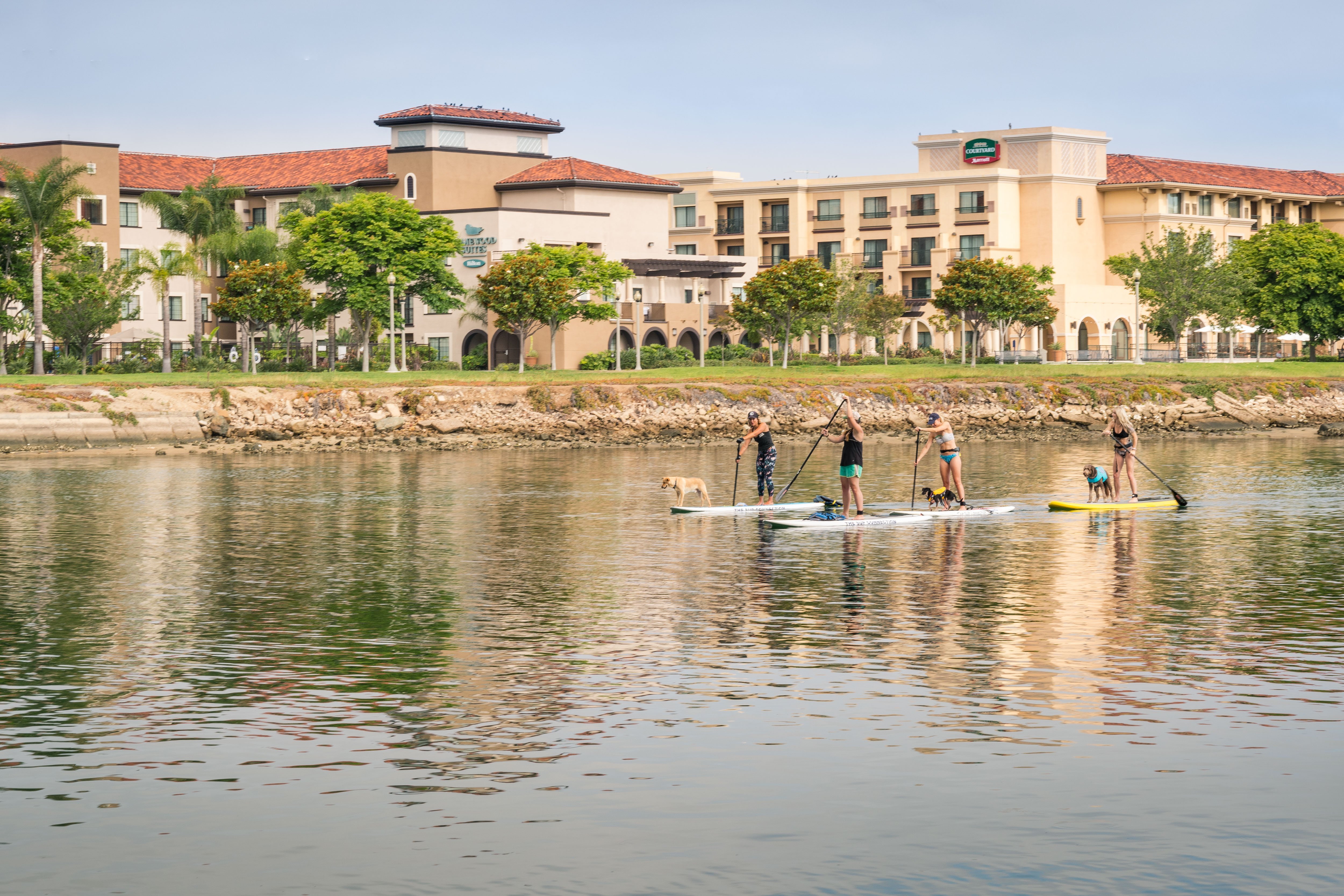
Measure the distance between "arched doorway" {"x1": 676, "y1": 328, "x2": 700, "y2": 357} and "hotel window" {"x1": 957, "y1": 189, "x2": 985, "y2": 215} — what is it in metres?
26.9

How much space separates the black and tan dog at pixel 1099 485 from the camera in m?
34.1

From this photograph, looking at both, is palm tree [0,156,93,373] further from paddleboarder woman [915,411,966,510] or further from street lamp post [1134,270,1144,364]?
street lamp post [1134,270,1144,364]

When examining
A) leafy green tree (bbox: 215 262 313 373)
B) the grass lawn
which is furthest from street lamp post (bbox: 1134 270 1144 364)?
leafy green tree (bbox: 215 262 313 373)

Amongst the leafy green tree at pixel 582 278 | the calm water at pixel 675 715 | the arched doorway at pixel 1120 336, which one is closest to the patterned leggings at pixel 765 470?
the calm water at pixel 675 715

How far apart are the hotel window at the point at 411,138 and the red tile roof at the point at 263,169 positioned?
212 cm

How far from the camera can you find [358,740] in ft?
43.8

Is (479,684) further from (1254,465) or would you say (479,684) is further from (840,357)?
(840,357)

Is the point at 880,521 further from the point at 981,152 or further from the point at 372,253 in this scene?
the point at 981,152

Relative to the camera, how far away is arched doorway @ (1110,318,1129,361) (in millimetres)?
116875

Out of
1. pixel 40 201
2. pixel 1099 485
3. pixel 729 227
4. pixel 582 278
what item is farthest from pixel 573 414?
pixel 729 227

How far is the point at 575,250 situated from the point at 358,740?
3067 inches

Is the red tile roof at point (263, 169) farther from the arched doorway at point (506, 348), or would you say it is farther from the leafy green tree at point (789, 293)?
the leafy green tree at point (789, 293)

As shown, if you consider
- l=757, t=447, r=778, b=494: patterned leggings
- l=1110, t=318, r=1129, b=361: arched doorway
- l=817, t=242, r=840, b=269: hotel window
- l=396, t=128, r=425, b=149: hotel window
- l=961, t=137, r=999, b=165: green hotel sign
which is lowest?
l=757, t=447, r=778, b=494: patterned leggings

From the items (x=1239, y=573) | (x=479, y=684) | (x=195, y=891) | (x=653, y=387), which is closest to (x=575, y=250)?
(x=653, y=387)
